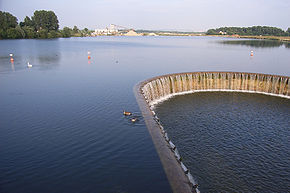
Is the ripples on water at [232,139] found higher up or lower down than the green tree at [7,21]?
lower down

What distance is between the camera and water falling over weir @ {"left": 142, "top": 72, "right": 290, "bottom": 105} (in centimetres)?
2917

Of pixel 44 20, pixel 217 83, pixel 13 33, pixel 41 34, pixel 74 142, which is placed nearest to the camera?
pixel 74 142

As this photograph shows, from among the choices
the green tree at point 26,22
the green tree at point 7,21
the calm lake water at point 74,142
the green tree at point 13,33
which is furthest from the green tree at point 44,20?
the calm lake water at point 74,142

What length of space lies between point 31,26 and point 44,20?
Answer: 467 inches

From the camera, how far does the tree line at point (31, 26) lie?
391ft

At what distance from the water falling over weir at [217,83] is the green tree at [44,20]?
515 feet

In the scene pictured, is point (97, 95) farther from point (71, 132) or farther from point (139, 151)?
point (139, 151)

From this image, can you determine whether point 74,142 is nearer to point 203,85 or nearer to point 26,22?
point 203,85

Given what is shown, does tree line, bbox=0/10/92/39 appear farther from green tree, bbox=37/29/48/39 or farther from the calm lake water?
the calm lake water

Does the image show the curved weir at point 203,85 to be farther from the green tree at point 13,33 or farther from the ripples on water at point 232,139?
the green tree at point 13,33

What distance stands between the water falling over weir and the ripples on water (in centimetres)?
211

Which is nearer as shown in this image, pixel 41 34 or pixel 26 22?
pixel 41 34

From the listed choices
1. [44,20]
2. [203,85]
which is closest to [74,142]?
[203,85]

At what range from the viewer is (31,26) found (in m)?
151
